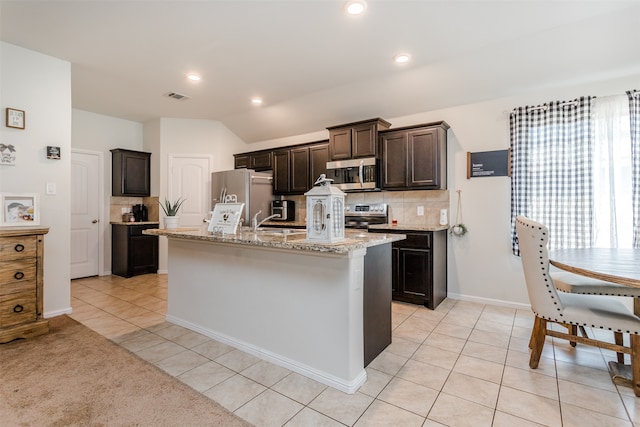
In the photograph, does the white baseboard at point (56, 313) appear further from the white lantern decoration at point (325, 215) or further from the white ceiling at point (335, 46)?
the white lantern decoration at point (325, 215)

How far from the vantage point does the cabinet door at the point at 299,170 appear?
4.94 metres

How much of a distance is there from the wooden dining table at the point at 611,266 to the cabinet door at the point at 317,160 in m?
3.11

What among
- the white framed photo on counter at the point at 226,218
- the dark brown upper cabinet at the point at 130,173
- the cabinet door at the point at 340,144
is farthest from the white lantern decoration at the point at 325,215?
the dark brown upper cabinet at the point at 130,173

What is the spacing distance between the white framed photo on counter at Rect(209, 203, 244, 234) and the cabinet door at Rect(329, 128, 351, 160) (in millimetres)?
2130

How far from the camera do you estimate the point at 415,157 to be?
3.85 metres

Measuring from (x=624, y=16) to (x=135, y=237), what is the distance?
637cm

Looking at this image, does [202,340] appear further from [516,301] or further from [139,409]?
[516,301]

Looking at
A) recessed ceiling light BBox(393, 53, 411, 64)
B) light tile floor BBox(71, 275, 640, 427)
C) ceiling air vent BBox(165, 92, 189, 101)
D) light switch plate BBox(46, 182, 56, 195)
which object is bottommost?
light tile floor BBox(71, 275, 640, 427)

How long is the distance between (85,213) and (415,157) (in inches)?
204

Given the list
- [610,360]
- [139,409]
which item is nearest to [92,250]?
[139,409]

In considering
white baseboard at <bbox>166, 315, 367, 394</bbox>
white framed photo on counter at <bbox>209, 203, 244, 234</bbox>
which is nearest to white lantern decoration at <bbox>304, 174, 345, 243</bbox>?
white framed photo on counter at <bbox>209, 203, 244, 234</bbox>

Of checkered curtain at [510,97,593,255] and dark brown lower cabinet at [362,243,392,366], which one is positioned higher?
checkered curtain at [510,97,593,255]

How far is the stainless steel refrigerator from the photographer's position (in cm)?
500

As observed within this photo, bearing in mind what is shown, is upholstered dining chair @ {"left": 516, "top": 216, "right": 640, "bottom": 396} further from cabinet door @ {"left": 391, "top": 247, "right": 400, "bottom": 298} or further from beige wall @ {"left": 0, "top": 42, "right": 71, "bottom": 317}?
beige wall @ {"left": 0, "top": 42, "right": 71, "bottom": 317}
